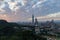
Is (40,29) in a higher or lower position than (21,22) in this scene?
lower

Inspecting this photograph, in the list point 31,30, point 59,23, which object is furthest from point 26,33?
point 59,23

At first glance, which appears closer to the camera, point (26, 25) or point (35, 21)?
point (26, 25)

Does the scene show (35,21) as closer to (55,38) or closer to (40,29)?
(40,29)

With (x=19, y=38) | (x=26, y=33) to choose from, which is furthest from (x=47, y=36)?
(x=19, y=38)

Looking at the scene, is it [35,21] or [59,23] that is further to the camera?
[35,21]

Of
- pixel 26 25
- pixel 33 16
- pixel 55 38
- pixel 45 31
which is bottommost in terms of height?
pixel 55 38

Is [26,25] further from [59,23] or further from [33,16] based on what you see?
[59,23]

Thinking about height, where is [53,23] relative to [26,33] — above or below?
above

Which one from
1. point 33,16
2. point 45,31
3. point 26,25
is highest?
point 33,16
